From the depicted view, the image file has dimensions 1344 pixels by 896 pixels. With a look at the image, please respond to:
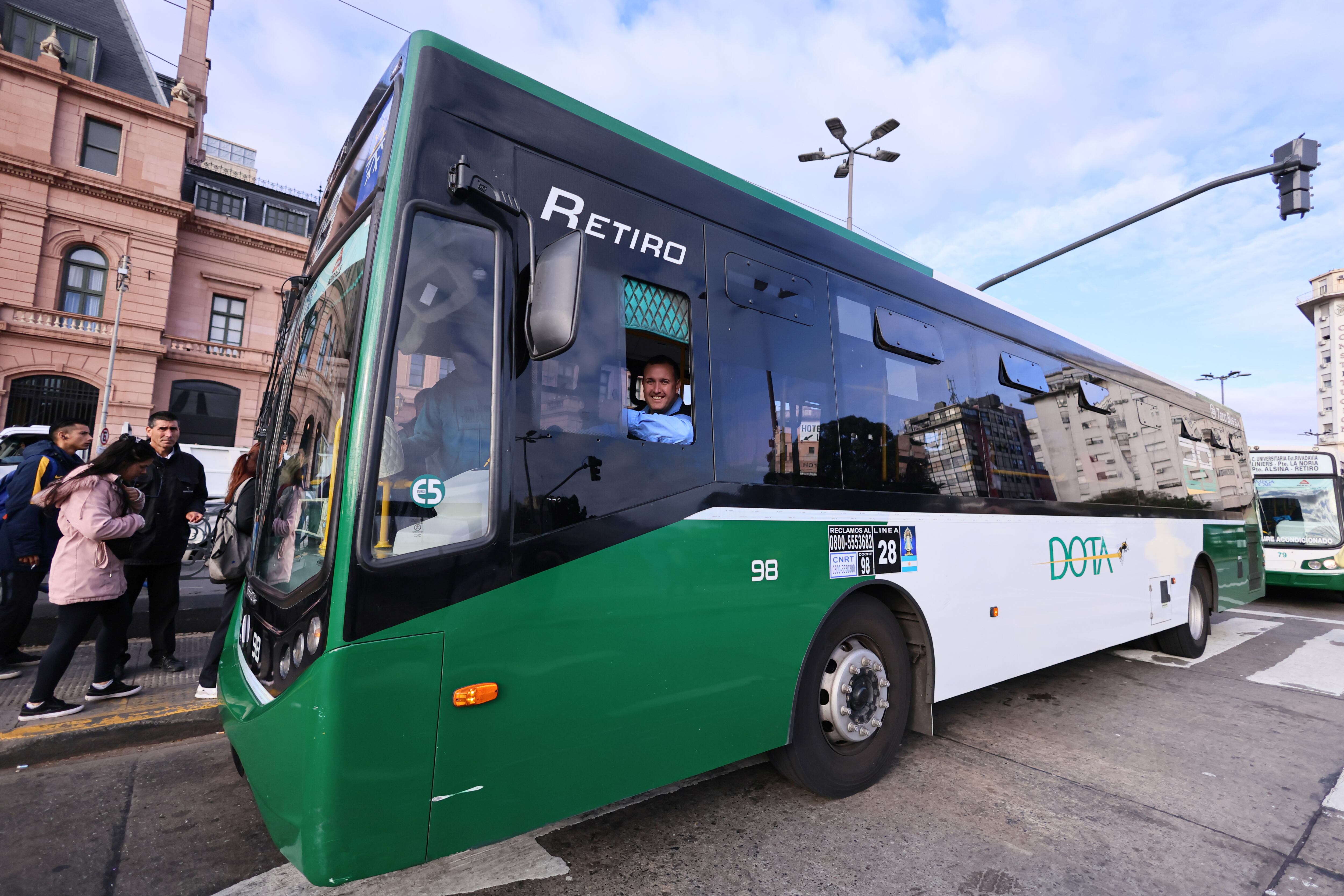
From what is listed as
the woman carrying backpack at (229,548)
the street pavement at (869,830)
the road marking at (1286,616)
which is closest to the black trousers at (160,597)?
the woman carrying backpack at (229,548)

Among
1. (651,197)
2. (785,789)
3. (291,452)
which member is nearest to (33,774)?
(291,452)

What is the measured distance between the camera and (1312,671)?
680 centimetres

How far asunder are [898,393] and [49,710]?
5.59 meters

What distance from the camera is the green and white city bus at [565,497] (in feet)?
6.61

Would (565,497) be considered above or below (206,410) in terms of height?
below

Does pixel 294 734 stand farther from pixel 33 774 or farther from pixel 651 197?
pixel 33 774

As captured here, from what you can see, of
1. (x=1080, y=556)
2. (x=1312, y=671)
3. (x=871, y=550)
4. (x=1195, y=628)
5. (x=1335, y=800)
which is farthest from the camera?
(x=1195, y=628)

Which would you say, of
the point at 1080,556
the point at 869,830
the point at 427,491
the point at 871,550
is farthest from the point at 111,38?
the point at 869,830

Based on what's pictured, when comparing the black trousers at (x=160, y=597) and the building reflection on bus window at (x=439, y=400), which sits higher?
the building reflection on bus window at (x=439, y=400)

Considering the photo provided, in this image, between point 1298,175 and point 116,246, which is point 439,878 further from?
point 116,246

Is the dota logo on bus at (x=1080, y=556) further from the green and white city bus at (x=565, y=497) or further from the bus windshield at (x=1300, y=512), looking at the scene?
the bus windshield at (x=1300, y=512)

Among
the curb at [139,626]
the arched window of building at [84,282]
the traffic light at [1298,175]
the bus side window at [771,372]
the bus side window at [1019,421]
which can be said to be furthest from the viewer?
the arched window of building at [84,282]

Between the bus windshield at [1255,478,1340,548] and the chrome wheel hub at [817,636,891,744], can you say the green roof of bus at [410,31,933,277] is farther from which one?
the bus windshield at [1255,478,1340,548]

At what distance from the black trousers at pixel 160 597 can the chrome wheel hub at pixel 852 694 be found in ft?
15.4
